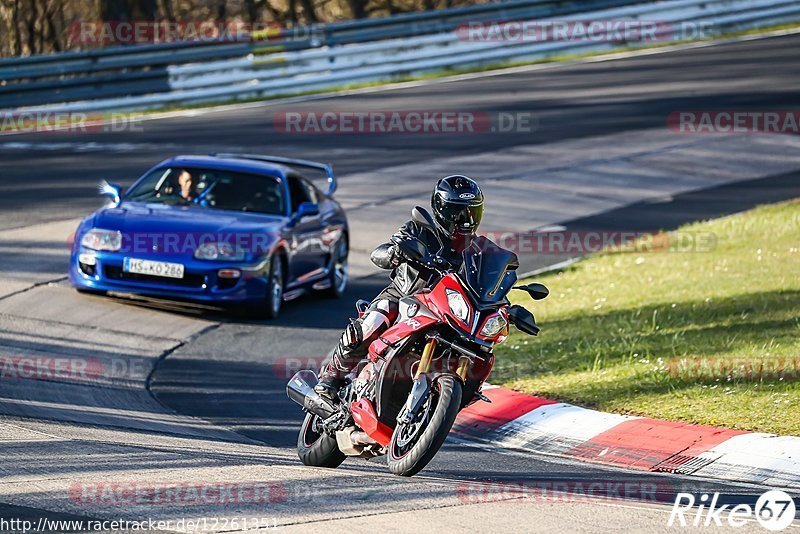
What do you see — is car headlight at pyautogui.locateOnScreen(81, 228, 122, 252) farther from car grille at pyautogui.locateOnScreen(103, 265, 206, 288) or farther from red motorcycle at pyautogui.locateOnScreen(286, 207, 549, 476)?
red motorcycle at pyautogui.locateOnScreen(286, 207, 549, 476)

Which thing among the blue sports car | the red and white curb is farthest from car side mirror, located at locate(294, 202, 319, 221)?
the red and white curb

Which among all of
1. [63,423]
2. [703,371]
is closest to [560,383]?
[703,371]

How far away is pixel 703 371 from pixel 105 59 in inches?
707

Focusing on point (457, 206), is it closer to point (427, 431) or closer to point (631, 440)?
point (427, 431)

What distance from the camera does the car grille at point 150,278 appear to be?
12.7m

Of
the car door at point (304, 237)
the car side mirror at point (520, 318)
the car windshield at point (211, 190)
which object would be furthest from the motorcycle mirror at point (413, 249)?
the car windshield at point (211, 190)

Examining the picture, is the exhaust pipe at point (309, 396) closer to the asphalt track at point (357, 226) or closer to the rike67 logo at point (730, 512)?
the asphalt track at point (357, 226)

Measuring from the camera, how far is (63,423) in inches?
336

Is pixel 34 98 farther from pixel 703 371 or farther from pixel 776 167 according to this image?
pixel 703 371

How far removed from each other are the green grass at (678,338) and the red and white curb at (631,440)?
24cm

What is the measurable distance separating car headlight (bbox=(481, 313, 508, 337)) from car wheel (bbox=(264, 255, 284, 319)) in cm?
625

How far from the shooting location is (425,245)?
7301mm

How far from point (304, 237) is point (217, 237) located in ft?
4.20

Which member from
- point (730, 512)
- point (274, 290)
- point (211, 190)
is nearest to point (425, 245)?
point (730, 512)
